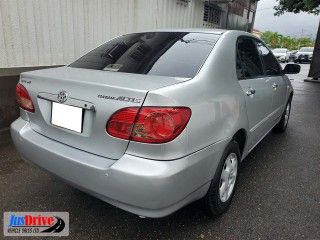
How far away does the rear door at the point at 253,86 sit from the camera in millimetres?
2387

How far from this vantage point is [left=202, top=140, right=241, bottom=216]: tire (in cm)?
197

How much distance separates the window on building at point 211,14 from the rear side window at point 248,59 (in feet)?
21.5

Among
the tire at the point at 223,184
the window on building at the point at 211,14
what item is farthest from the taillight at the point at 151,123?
the window on building at the point at 211,14

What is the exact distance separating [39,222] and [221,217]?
150 cm

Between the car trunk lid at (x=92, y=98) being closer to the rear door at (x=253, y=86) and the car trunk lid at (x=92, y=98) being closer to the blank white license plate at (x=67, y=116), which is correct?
the blank white license plate at (x=67, y=116)

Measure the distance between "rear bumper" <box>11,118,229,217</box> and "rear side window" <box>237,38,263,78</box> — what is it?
909mm

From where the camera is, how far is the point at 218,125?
186 centimetres

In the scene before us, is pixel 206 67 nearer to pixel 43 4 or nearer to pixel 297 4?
pixel 43 4

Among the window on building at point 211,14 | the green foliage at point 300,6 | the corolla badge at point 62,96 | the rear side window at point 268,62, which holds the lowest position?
the corolla badge at point 62,96

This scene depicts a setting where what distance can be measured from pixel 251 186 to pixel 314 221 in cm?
64

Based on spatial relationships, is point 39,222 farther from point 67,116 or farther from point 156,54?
point 156,54

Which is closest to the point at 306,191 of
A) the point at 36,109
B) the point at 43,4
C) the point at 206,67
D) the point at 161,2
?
the point at 206,67

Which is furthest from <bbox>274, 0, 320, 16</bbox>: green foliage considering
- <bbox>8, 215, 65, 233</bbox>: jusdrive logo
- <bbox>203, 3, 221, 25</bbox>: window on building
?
<bbox>8, 215, 65, 233</bbox>: jusdrive logo

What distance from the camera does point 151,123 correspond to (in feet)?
4.92
